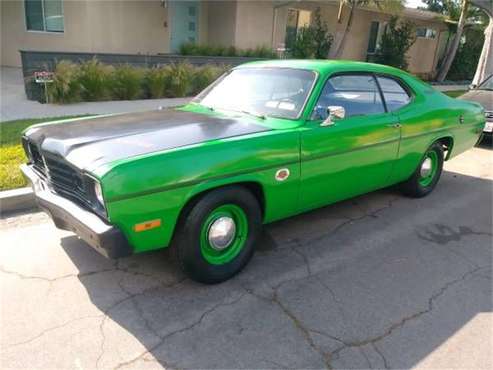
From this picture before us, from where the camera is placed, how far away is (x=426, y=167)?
541cm

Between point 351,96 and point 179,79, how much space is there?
7.35 meters

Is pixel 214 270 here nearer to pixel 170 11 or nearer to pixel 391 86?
pixel 391 86

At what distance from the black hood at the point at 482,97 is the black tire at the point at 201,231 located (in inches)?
260

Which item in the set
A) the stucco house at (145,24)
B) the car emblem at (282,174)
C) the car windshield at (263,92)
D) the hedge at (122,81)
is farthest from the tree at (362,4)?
the car emblem at (282,174)

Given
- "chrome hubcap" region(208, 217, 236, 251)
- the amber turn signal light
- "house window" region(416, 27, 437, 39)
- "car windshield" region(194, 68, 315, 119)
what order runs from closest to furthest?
the amber turn signal light < "chrome hubcap" region(208, 217, 236, 251) < "car windshield" region(194, 68, 315, 119) < "house window" region(416, 27, 437, 39)

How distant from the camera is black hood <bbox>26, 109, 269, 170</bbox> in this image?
2.95 meters

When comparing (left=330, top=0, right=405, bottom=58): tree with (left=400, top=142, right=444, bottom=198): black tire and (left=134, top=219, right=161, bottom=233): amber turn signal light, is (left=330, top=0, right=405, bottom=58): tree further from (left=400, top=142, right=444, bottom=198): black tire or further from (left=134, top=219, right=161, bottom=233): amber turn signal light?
(left=134, top=219, right=161, bottom=233): amber turn signal light

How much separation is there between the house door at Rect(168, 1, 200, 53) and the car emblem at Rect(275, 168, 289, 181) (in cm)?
1306

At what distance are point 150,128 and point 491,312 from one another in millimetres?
2971

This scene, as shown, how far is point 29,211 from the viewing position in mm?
4535

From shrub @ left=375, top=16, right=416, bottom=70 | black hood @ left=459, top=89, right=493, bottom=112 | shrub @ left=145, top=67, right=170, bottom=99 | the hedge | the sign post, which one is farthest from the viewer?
shrub @ left=375, top=16, right=416, bottom=70

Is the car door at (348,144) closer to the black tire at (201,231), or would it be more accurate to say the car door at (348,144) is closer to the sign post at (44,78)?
the black tire at (201,231)

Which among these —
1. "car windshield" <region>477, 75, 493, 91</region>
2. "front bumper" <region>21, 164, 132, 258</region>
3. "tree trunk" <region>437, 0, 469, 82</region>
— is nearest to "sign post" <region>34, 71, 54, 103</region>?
"front bumper" <region>21, 164, 132, 258</region>

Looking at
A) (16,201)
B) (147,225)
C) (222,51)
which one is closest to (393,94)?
(147,225)
